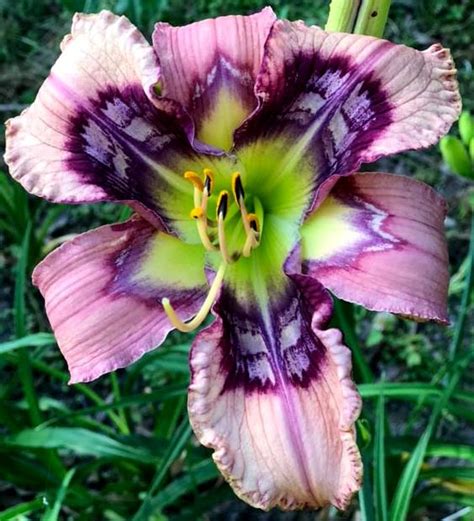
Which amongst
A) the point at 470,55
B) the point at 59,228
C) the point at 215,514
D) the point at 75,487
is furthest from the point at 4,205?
the point at 470,55

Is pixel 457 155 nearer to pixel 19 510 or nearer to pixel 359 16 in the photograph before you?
pixel 359 16

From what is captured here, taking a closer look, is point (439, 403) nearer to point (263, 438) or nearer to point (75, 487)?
point (263, 438)

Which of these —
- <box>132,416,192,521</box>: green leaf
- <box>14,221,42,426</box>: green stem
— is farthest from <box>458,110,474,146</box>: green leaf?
<box>14,221,42,426</box>: green stem

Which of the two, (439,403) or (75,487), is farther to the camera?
(75,487)

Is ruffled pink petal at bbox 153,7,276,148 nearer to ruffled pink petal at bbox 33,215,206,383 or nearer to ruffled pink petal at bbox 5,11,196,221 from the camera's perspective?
ruffled pink petal at bbox 5,11,196,221

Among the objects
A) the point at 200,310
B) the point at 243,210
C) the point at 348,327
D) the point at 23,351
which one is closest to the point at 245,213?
the point at 243,210
